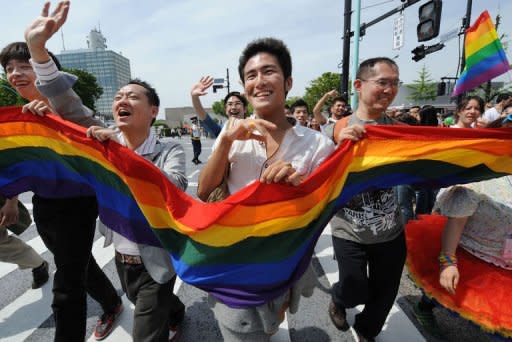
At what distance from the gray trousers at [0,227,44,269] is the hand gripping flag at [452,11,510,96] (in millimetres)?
3920

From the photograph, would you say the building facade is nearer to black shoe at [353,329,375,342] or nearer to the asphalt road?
the asphalt road

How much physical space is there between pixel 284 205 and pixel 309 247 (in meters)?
0.35

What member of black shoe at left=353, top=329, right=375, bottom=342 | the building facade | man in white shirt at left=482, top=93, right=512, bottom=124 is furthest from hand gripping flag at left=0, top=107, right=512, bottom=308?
the building facade

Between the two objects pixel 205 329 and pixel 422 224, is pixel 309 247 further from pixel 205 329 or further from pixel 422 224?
pixel 205 329

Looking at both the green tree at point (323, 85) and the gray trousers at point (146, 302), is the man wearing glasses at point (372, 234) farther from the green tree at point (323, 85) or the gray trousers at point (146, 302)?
the green tree at point (323, 85)

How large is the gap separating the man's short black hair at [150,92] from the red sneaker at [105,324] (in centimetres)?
187

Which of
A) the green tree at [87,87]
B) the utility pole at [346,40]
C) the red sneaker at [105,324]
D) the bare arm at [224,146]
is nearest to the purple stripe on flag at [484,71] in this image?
the bare arm at [224,146]

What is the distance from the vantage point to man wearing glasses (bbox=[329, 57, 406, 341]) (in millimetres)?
1926

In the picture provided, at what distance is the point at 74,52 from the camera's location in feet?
301

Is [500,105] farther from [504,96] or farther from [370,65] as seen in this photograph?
[370,65]

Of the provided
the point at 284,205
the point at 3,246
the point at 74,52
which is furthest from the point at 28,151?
the point at 74,52

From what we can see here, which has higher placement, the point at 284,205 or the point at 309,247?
the point at 284,205

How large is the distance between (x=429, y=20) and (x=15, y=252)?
8129mm

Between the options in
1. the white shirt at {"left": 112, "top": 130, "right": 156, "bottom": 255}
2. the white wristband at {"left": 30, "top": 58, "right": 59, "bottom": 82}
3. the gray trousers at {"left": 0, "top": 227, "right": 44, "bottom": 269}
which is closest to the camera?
the white wristband at {"left": 30, "top": 58, "right": 59, "bottom": 82}
